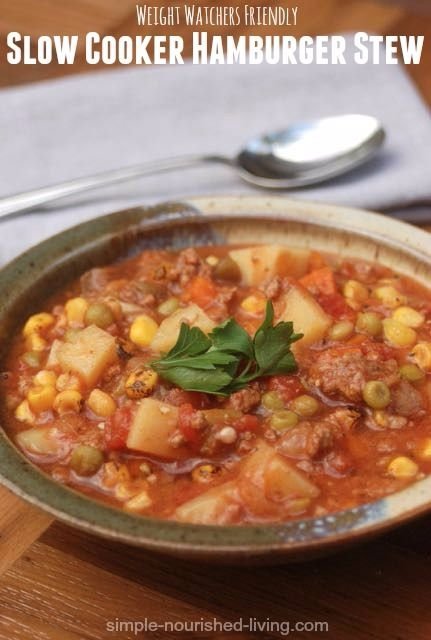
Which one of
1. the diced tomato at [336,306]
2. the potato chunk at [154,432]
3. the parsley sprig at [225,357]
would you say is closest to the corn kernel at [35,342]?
the parsley sprig at [225,357]

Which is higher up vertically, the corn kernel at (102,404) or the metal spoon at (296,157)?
the metal spoon at (296,157)

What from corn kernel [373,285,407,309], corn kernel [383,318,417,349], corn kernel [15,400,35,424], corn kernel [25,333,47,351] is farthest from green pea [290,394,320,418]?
corn kernel [25,333,47,351]

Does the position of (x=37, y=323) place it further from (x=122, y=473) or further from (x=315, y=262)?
(x=315, y=262)

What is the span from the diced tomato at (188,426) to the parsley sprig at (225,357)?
0.38 feet

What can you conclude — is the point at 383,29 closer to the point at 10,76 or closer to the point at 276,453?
the point at 10,76

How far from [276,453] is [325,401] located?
438 mm

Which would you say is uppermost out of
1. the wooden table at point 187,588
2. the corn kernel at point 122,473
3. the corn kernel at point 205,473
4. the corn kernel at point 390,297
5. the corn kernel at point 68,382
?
the corn kernel at point 390,297

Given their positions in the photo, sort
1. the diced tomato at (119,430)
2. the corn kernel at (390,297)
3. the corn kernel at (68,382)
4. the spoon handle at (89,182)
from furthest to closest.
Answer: the spoon handle at (89,182) → the corn kernel at (390,297) → the corn kernel at (68,382) → the diced tomato at (119,430)

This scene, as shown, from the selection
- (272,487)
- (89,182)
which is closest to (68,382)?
(272,487)

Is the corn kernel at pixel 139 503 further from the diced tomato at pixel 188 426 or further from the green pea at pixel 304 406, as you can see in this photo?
the green pea at pixel 304 406

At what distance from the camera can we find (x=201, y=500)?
10.2 feet

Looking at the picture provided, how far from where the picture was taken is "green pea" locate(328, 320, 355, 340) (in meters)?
3.81

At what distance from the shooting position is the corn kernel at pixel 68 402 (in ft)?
11.6

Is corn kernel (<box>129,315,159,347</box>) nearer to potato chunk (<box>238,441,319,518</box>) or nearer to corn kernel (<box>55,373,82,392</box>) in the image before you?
corn kernel (<box>55,373,82,392</box>)
